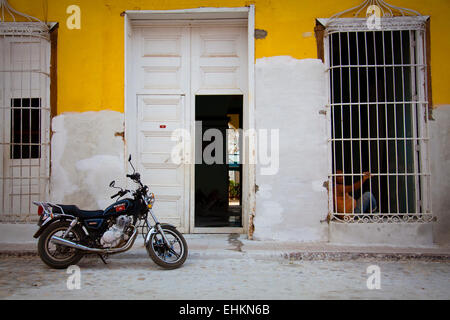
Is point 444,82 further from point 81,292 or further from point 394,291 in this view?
point 81,292

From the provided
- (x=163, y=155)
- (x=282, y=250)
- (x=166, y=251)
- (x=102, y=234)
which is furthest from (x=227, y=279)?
(x=163, y=155)

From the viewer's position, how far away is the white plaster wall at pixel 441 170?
243 inches

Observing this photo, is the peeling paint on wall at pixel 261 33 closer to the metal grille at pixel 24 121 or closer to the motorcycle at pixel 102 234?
the motorcycle at pixel 102 234

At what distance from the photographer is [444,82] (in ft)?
20.5

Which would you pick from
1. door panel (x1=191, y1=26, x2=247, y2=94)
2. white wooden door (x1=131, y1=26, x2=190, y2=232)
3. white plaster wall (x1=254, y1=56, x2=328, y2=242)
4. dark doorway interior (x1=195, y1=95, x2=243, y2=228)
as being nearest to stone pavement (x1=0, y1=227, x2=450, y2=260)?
white plaster wall (x1=254, y1=56, x2=328, y2=242)

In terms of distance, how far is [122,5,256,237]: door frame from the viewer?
6434 mm

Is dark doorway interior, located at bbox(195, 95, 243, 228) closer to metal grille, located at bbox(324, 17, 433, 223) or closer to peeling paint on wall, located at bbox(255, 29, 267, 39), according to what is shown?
peeling paint on wall, located at bbox(255, 29, 267, 39)

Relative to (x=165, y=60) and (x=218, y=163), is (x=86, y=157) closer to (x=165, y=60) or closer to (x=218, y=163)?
(x=165, y=60)

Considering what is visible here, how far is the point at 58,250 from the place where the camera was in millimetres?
5168

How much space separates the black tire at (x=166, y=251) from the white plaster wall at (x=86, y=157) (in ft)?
5.51

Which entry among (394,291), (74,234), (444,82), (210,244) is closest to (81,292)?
(74,234)

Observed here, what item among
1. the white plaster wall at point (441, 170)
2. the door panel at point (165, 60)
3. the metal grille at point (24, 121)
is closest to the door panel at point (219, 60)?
the door panel at point (165, 60)

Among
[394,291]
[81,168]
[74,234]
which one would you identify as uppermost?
[81,168]

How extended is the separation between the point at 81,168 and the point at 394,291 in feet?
15.8
